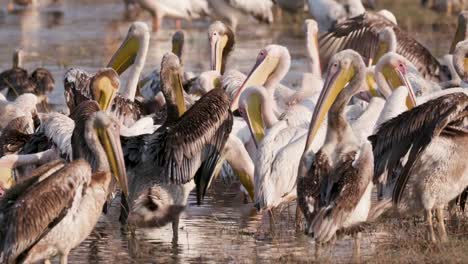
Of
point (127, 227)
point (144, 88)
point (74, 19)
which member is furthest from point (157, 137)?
point (74, 19)

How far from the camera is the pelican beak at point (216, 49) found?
1138cm

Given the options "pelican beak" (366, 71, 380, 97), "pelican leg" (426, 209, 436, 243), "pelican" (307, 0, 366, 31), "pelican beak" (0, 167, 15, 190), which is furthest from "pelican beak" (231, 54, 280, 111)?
"pelican" (307, 0, 366, 31)

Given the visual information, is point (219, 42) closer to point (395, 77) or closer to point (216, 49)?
point (216, 49)

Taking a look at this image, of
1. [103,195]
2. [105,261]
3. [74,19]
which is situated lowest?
[105,261]

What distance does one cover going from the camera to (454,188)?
22.7 feet

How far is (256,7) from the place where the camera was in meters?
18.0

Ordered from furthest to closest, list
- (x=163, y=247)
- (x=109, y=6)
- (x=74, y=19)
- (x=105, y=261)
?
(x=109, y=6), (x=74, y=19), (x=163, y=247), (x=105, y=261)

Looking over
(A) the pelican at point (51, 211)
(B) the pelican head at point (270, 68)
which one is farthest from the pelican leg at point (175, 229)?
(B) the pelican head at point (270, 68)

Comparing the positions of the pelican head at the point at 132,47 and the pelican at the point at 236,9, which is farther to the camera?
the pelican at the point at 236,9

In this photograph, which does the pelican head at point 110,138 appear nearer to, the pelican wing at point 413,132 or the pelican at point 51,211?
the pelican at point 51,211

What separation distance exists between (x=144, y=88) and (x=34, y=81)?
118 cm

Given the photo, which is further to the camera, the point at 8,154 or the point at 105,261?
the point at 8,154

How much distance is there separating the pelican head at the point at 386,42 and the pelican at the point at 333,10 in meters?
3.70

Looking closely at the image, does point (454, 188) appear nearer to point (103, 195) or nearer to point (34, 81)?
point (103, 195)
